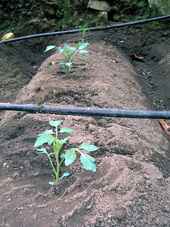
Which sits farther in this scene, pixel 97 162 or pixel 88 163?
pixel 97 162

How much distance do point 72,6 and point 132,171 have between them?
3.97 metres

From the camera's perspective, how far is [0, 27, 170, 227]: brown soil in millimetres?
1093

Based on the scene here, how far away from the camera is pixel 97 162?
1.38 meters

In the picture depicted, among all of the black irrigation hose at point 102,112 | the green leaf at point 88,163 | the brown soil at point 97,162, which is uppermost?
the black irrigation hose at point 102,112

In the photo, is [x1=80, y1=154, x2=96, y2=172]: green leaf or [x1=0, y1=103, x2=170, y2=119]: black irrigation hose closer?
[x1=80, y1=154, x2=96, y2=172]: green leaf

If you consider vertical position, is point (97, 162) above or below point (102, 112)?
below

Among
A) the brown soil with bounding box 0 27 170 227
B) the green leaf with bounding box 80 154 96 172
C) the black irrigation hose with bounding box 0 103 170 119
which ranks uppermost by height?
the black irrigation hose with bounding box 0 103 170 119

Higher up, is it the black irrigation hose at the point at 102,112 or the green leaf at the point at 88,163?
the black irrigation hose at the point at 102,112

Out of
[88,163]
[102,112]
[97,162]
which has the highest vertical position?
[102,112]

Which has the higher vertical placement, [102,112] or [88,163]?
[102,112]

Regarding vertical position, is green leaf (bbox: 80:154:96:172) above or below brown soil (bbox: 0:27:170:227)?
above

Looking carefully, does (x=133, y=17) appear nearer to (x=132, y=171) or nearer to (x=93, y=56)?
(x=93, y=56)

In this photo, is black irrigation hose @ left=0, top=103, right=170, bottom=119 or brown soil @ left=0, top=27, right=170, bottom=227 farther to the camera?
black irrigation hose @ left=0, top=103, right=170, bottom=119

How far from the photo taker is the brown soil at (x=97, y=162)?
109 centimetres
